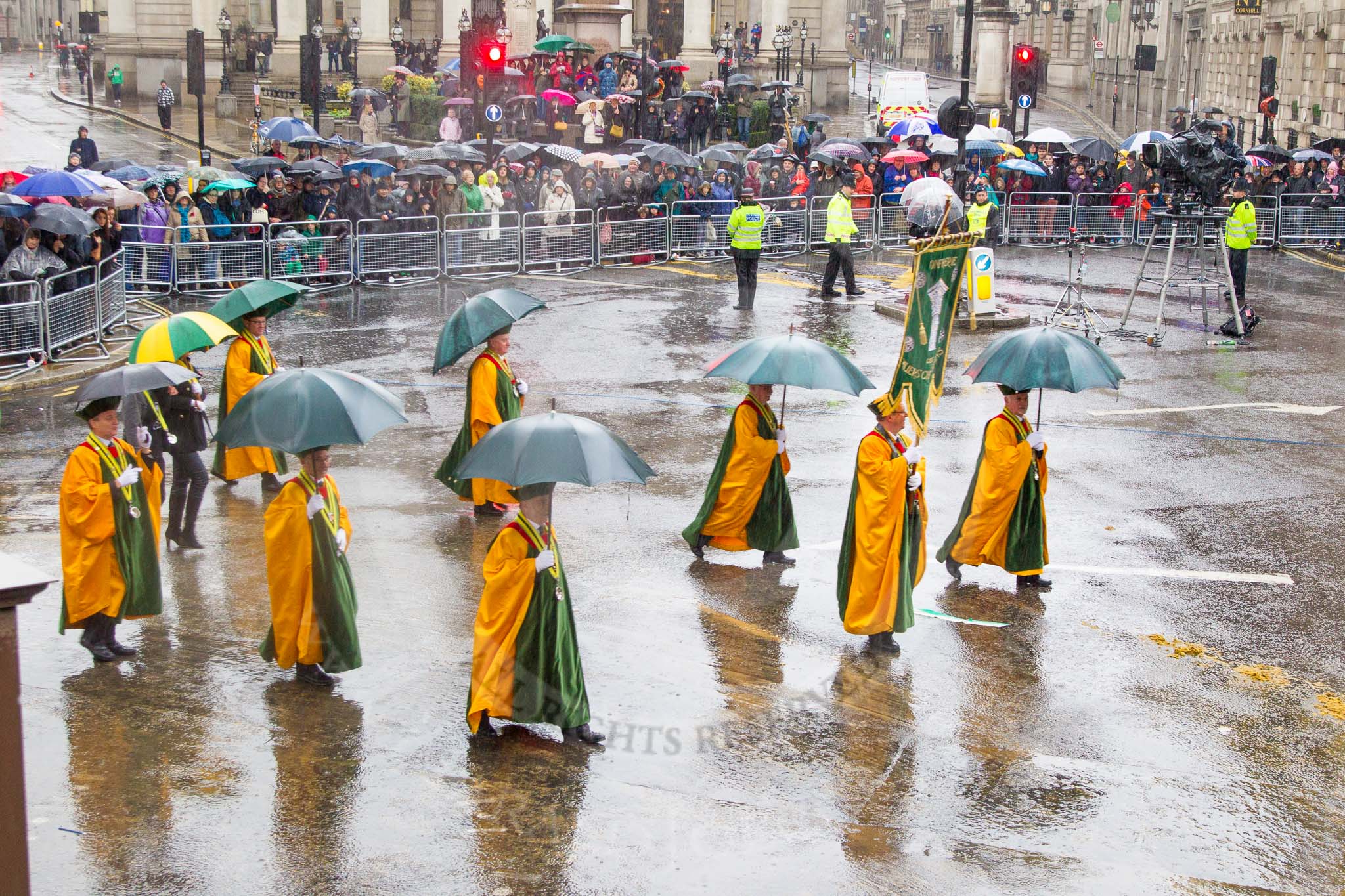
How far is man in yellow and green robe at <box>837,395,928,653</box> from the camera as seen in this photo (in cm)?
972

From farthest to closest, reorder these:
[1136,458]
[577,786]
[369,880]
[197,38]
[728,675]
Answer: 1. [197,38]
2. [1136,458]
3. [728,675]
4. [577,786]
5. [369,880]

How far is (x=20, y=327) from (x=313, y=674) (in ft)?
33.2

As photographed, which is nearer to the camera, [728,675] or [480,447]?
[480,447]

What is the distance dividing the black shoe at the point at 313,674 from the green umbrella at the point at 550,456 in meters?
1.86

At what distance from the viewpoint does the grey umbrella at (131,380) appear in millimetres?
9328

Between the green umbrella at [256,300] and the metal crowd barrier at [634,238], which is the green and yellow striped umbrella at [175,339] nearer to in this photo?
the green umbrella at [256,300]

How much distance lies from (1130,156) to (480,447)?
90.2ft

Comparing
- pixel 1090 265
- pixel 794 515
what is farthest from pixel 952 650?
pixel 1090 265

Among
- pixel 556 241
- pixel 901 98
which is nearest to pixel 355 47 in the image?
pixel 901 98

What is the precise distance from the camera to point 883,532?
9.73 metres

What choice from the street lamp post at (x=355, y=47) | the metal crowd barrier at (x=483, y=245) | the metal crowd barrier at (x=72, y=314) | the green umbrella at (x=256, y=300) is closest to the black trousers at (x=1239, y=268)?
the metal crowd barrier at (x=483, y=245)

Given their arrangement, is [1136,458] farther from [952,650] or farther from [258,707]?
[258,707]

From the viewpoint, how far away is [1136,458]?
14.7 m

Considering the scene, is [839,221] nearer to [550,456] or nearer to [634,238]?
[634,238]
